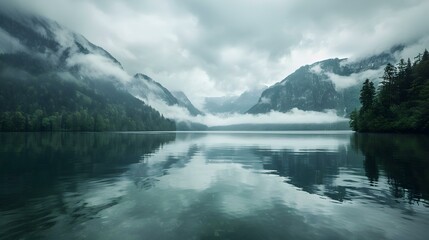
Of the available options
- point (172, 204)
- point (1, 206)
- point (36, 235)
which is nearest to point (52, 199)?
point (1, 206)

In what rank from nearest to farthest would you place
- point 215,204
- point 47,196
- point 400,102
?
point 215,204, point 47,196, point 400,102

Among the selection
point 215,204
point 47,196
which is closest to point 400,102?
point 215,204

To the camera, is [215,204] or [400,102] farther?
[400,102]

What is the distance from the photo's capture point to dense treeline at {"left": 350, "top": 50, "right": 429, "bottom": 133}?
98.4 meters

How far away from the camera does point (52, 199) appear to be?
720 inches

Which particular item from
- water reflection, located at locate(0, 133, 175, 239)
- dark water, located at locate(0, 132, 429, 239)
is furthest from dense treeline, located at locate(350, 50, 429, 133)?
water reflection, located at locate(0, 133, 175, 239)

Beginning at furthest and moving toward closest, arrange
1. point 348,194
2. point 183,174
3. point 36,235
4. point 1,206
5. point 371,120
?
point 371,120, point 183,174, point 348,194, point 1,206, point 36,235

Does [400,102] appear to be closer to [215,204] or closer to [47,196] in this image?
[215,204]

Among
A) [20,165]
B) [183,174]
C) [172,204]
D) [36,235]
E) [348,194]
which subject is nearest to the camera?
[36,235]

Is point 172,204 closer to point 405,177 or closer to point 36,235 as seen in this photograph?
point 36,235

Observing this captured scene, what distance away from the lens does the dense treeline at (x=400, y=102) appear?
98.4 meters

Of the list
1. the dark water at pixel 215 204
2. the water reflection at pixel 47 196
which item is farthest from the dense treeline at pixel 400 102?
the water reflection at pixel 47 196

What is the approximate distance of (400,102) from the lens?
122750 mm

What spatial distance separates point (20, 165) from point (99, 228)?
28714 millimetres
